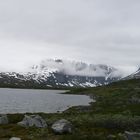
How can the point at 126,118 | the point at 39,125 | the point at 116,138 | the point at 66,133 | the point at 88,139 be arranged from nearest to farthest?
the point at 88,139 → the point at 116,138 → the point at 66,133 → the point at 39,125 → the point at 126,118

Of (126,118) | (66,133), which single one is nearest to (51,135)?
(66,133)

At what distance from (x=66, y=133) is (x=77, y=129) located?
3.08 metres

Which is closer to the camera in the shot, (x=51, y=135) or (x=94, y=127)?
(x=51, y=135)

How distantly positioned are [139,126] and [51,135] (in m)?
15.2

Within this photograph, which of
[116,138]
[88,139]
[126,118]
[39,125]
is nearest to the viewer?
[88,139]

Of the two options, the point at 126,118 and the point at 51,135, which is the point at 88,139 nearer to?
the point at 51,135

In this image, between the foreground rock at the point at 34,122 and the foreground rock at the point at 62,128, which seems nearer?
the foreground rock at the point at 62,128

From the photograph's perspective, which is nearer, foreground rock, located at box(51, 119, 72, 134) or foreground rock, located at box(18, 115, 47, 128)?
foreground rock, located at box(51, 119, 72, 134)

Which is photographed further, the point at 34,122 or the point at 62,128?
the point at 34,122

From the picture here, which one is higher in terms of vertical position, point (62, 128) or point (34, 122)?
point (34, 122)

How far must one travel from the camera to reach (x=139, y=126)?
54.0m

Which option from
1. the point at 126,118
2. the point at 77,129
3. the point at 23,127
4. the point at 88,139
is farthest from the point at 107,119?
the point at 88,139

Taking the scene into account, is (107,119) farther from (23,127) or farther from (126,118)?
(23,127)

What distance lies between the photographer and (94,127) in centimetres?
5319
